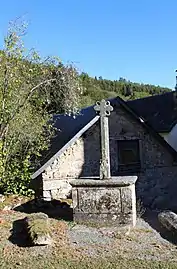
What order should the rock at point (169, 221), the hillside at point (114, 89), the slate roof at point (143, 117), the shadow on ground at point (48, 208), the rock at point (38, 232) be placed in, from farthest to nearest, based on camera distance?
the hillside at point (114, 89) < the slate roof at point (143, 117) < the shadow on ground at point (48, 208) < the rock at point (169, 221) < the rock at point (38, 232)

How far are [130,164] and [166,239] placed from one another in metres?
7.10

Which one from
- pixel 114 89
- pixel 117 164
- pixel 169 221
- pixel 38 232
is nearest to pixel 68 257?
pixel 38 232

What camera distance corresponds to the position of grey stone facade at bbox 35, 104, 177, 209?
472 inches

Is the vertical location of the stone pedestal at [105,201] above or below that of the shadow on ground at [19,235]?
above

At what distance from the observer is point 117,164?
525 inches

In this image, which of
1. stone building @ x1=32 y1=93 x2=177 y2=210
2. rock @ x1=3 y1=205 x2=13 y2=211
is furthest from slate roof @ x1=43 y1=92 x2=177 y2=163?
rock @ x1=3 y1=205 x2=13 y2=211

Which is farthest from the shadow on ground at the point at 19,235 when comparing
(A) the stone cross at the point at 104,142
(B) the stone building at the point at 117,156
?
(B) the stone building at the point at 117,156

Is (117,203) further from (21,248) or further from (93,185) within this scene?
(21,248)

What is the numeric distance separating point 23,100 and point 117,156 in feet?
16.3

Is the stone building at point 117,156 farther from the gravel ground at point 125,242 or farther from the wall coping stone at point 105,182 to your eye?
the gravel ground at point 125,242

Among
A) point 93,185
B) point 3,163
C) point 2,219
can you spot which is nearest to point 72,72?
point 3,163

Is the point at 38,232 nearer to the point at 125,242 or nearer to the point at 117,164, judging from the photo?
the point at 125,242

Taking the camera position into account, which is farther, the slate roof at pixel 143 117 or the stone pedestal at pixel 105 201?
the slate roof at pixel 143 117

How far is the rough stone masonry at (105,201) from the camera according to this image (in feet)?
24.6
